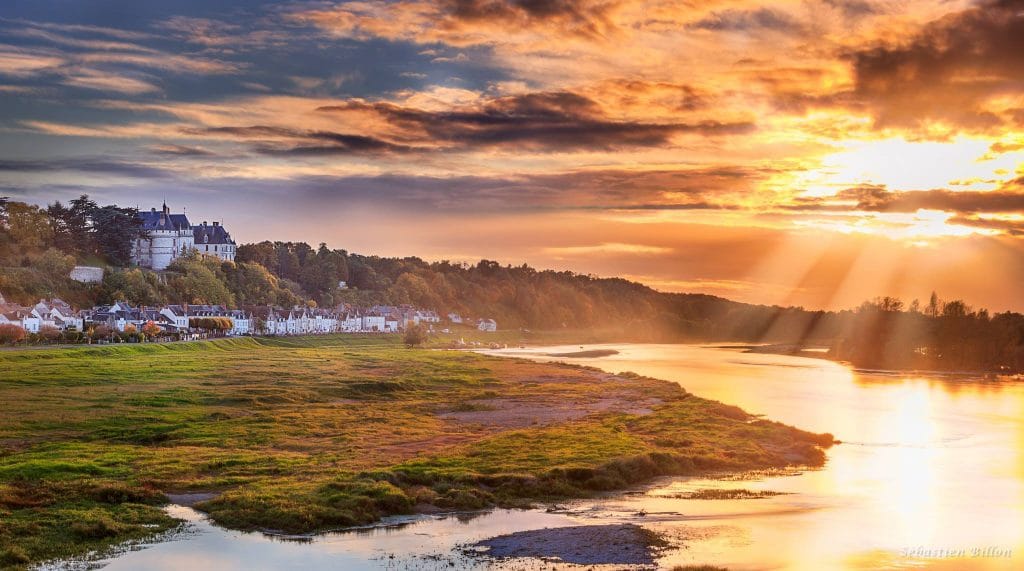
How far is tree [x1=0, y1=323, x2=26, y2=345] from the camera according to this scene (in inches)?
4414

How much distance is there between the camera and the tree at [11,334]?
112 m

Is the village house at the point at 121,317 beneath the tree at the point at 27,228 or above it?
beneath

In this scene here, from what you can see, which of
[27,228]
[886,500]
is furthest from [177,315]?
[886,500]

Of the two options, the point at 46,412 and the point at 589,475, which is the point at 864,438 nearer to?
the point at 589,475

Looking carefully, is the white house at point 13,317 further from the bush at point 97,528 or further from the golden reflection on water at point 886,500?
the bush at point 97,528

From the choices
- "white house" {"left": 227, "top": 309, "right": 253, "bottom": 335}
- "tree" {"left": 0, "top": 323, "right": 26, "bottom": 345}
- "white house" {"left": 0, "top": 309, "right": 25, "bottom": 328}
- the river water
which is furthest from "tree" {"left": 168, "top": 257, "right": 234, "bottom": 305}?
the river water

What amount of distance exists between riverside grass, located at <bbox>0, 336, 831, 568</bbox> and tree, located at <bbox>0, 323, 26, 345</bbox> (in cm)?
1196

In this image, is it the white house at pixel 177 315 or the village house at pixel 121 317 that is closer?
the village house at pixel 121 317

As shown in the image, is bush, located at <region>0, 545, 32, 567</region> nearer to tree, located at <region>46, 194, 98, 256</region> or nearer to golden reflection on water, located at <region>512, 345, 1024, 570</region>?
golden reflection on water, located at <region>512, 345, 1024, 570</region>

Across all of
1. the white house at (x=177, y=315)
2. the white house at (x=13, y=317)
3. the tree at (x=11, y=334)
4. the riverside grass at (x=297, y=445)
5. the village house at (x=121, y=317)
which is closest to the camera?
the riverside grass at (x=297, y=445)

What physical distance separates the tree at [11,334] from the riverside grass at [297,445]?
11962 mm

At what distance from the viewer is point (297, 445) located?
56969mm

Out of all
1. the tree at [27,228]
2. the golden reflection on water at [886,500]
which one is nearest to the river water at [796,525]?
the golden reflection on water at [886,500]

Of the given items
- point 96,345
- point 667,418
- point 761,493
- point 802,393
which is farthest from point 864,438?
point 96,345
